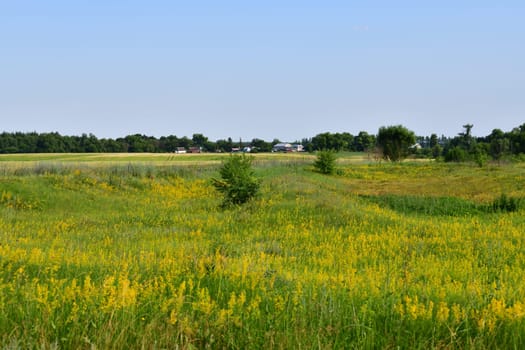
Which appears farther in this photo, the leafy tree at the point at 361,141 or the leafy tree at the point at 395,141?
the leafy tree at the point at 361,141

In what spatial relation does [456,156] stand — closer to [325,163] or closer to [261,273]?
[325,163]

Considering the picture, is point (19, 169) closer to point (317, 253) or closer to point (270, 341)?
point (317, 253)

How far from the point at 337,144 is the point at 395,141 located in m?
48.1

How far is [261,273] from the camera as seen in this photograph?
5.20m

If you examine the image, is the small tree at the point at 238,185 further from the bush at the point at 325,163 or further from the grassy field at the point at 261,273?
the bush at the point at 325,163

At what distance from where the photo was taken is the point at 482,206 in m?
16.8

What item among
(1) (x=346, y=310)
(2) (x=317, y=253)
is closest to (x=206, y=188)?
(2) (x=317, y=253)

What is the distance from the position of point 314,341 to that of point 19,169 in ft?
105

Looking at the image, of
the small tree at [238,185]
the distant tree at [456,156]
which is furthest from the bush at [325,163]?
the distant tree at [456,156]

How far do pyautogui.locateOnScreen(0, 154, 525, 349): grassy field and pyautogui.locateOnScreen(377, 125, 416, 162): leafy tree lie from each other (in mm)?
47048

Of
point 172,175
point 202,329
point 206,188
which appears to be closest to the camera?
point 202,329

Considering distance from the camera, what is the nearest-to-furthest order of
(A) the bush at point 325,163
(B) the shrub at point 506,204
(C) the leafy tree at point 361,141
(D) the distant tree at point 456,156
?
(B) the shrub at point 506,204
(A) the bush at point 325,163
(D) the distant tree at point 456,156
(C) the leafy tree at point 361,141

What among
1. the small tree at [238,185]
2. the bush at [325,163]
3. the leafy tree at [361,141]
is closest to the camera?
the small tree at [238,185]

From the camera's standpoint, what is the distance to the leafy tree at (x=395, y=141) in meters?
64.3
